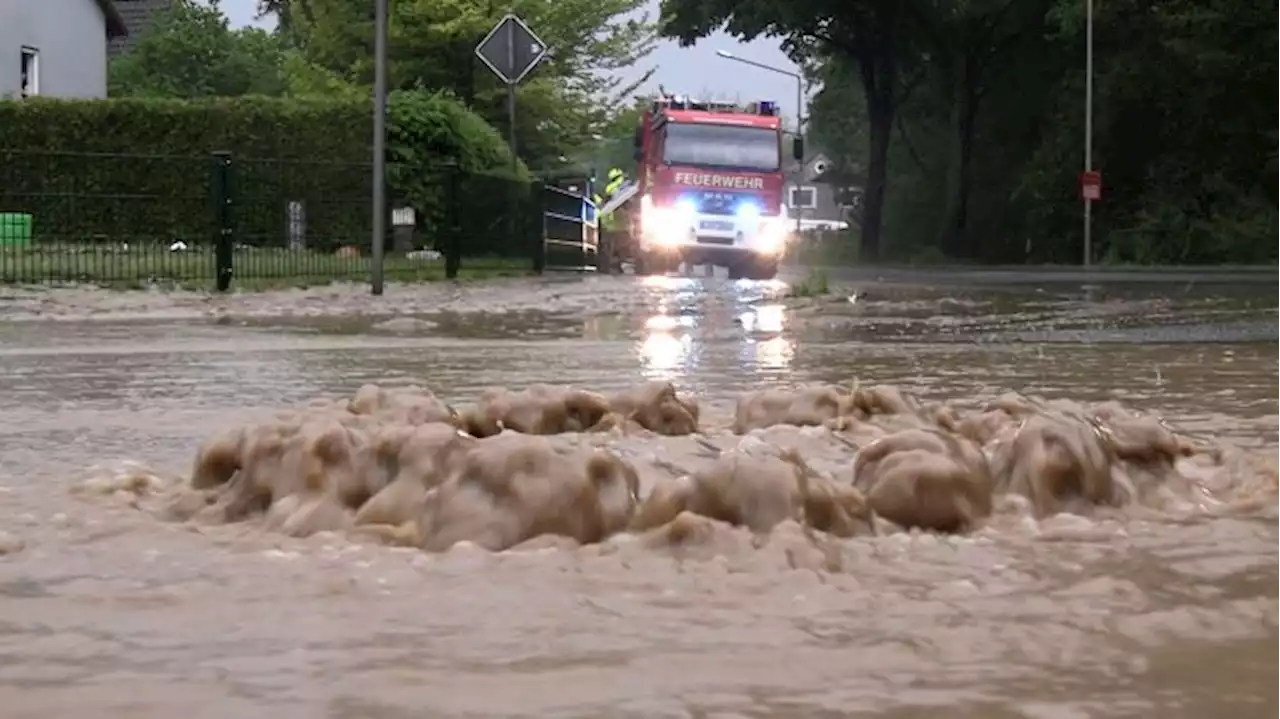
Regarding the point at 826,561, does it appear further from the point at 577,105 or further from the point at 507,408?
the point at 577,105

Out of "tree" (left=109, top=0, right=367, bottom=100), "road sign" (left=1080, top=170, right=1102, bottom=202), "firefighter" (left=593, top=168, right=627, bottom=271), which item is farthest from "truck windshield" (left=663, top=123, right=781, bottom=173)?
"tree" (left=109, top=0, right=367, bottom=100)

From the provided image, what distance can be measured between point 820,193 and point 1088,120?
102 m

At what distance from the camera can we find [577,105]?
3278 centimetres

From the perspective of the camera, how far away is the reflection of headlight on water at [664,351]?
23.2 feet

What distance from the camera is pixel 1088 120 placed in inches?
1529

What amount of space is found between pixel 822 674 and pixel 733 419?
230cm

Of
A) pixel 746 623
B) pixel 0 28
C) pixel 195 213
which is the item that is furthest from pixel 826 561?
pixel 0 28

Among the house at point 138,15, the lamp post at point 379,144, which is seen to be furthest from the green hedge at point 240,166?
the house at point 138,15

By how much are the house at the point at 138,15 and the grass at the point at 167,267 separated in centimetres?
4741

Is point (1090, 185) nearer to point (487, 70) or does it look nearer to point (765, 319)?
point (487, 70)

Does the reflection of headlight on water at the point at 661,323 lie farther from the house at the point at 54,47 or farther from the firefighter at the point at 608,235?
the house at the point at 54,47

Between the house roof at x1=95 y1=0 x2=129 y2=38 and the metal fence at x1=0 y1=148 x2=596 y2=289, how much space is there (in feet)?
66.3

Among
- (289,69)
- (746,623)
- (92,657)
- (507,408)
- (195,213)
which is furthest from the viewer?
(289,69)

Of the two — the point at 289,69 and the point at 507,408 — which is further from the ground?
the point at 289,69
